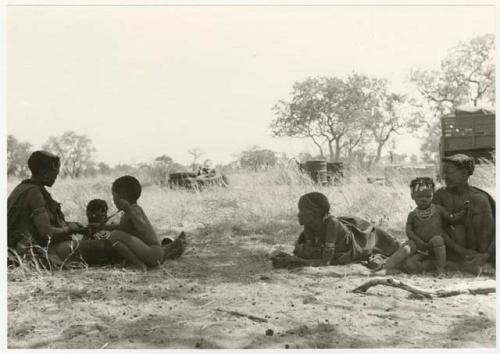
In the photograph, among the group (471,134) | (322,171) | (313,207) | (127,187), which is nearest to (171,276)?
(127,187)

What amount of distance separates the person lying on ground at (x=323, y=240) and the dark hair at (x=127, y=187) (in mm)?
1582

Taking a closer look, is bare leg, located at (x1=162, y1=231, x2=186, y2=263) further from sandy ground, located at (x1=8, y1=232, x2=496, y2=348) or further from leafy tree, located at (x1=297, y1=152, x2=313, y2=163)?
leafy tree, located at (x1=297, y1=152, x2=313, y2=163)

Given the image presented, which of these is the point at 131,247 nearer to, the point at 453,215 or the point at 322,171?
the point at 453,215

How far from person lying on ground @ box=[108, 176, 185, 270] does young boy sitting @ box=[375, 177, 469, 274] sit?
2.32 metres

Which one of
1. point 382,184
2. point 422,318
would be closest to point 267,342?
point 422,318

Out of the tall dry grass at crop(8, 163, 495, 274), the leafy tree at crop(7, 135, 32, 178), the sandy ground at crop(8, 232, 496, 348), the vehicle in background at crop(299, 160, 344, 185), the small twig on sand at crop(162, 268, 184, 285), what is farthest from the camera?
the vehicle in background at crop(299, 160, 344, 185)

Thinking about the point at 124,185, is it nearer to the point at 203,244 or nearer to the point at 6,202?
the point at 6,202

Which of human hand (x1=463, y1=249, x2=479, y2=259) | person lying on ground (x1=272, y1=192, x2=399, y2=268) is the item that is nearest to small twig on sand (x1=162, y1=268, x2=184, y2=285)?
person lying on ground (x1=272, y1=192, x2=399, y2=268)

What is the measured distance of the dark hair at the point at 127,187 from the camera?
5.46 m

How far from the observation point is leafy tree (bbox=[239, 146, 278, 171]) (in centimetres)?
1098

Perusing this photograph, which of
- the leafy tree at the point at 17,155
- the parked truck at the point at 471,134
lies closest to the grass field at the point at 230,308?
the leafy tree at the point at 17,155

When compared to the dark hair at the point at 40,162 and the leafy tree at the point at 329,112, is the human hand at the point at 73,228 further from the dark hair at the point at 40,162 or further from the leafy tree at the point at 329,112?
the leafy tree at the point at 329,112

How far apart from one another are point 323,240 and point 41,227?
9.29ft

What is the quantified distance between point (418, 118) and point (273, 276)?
247 inches
